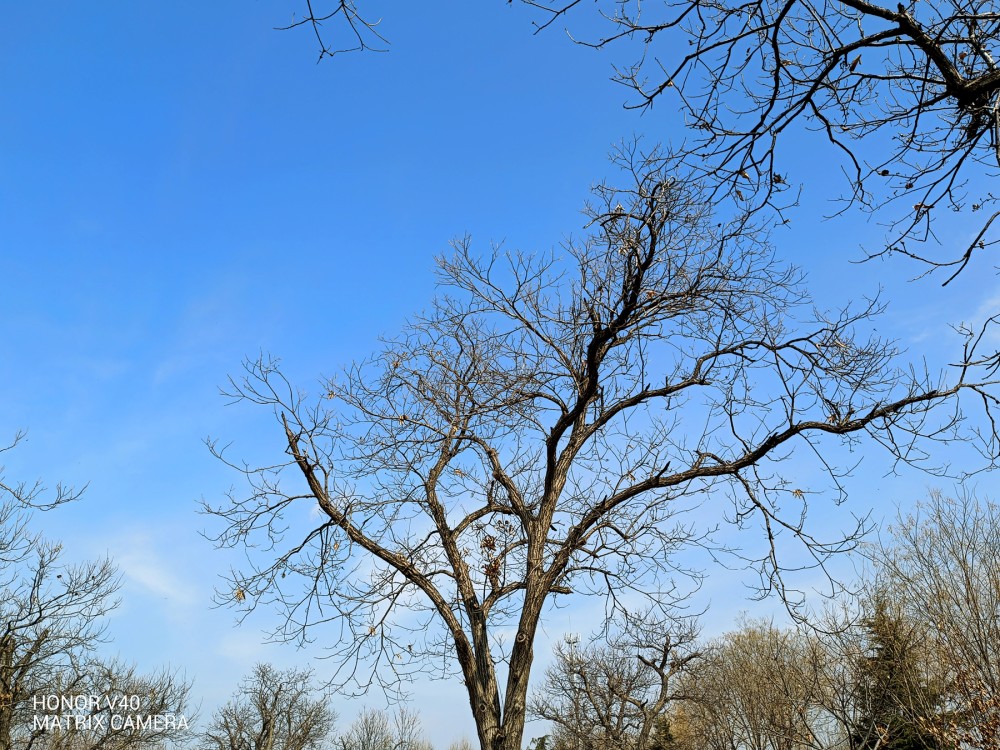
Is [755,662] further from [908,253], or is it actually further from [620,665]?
[908,253]

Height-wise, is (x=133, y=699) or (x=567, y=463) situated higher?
(x=133, y=699)

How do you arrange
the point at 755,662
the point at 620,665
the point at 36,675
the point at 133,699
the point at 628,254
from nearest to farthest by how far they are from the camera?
the point at 628,254 → the point at 36,675 → the point at 133,699 → the point at 620,665 → the point at 755,662

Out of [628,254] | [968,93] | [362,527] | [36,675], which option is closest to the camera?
[968,93]

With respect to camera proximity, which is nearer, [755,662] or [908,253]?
Result: [908,253]

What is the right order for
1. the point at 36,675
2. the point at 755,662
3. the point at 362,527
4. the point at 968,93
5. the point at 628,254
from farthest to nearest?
the point at 755,662, the point at 36,675, the point at 362,527, the point at 628,254, the point at 968,93

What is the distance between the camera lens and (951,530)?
1588 centimetres

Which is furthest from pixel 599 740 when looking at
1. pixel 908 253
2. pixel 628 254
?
pixel 908 253

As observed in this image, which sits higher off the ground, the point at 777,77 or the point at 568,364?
the point at 568,364

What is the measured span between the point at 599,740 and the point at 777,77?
22.5m

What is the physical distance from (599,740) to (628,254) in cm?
1989

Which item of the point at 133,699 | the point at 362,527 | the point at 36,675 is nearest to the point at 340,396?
the point at 362,527

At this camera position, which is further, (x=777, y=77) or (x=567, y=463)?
(x=567, y=463)

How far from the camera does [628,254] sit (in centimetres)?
664

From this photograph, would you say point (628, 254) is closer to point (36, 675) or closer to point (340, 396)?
point (340, 396)
